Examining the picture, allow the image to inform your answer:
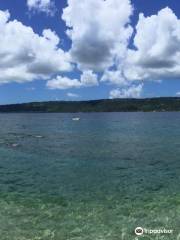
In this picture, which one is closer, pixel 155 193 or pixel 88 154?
pixel 155 193

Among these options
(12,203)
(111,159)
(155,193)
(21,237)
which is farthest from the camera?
(111,159)

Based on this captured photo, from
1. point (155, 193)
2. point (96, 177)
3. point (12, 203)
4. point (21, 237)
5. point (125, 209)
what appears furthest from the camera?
point (96, 177)

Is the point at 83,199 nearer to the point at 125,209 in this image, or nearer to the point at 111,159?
the point at 125,209

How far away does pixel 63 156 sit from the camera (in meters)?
50.8

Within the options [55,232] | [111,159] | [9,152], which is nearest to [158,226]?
[55,232]

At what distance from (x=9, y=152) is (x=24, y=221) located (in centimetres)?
3538

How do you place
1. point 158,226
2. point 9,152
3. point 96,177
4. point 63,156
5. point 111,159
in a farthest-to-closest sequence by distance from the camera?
point 9,152 < point 63,156 < point 111,159 < point 96,177 < point 158,226

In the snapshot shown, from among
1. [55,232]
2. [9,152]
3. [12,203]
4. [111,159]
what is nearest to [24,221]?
[55,232]

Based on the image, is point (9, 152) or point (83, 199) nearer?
point (83, 199)

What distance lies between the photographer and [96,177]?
3522 centimetres

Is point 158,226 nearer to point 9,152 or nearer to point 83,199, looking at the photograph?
point 83,199

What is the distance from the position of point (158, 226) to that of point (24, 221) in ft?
25.2

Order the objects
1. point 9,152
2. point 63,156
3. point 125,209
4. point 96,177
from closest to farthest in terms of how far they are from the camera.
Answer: point 125,209, point 96,177, point 63,156, point 9,152

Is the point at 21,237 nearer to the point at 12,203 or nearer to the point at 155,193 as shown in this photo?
the point at 12,203
